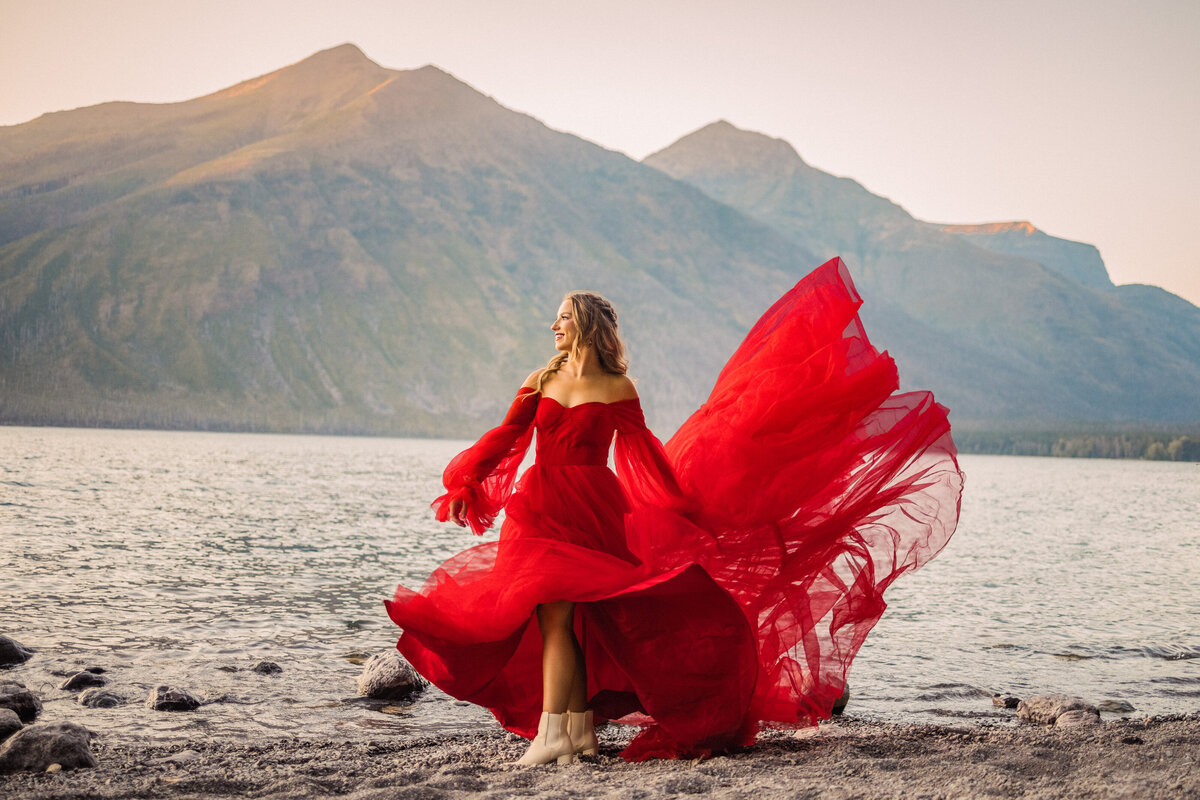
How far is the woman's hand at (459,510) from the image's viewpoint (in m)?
6.25

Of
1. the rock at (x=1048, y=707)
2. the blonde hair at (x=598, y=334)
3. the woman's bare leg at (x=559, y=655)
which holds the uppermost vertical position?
the blonde hair at (x=598, y=334)

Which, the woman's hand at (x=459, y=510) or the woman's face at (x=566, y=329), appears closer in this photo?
the woman's face at (x=566, y=329)

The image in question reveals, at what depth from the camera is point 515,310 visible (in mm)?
198375

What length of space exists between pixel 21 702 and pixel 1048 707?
9.08 m

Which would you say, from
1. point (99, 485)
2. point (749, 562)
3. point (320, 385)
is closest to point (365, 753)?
point (749, 562)

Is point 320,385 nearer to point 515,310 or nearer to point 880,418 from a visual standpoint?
point 515,310

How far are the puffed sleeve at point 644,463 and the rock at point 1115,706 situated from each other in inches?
262

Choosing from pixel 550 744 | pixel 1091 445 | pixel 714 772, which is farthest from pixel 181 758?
pixel 1091 445

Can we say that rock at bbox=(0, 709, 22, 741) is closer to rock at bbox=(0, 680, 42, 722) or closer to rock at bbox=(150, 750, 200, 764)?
rock at bbox=(0, 680, 42, 722)

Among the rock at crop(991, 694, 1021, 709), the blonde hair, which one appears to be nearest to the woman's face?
the blonde hair

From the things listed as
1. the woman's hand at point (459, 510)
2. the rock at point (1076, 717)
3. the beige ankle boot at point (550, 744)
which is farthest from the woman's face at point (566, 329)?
the rock at point (1076, 717)

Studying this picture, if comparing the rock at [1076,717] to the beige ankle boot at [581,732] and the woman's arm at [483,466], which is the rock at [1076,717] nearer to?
the beige ankle boot at [581,732]

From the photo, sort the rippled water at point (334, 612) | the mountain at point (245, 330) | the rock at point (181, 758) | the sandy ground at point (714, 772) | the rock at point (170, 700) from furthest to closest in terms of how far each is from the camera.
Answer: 1. the mountain at point (245, 330)
2. the rippled water at point (334, 612)
3. the rock at point (170, 700)
4. the rock at point (181, 758)
5. the sandy ground at point (714, 772)

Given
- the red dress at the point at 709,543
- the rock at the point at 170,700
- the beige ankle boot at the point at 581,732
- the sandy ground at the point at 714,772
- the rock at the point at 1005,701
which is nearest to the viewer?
the sandy ground at the point at 714,772
